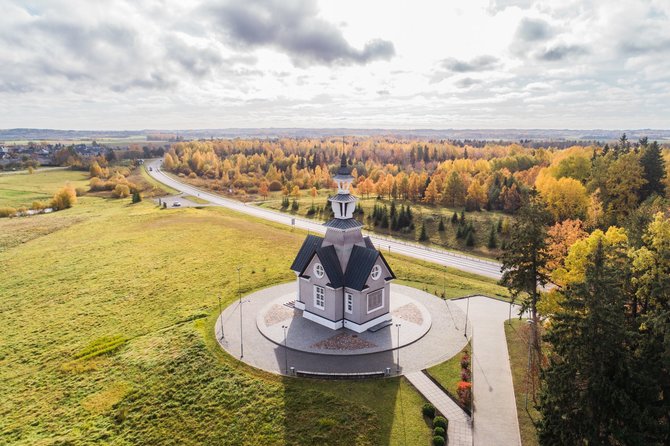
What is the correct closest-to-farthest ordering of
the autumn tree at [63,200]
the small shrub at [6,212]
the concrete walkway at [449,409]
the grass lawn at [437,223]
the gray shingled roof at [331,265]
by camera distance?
the concrete walkway at [449,409], the gray shingled roof at [331,265], the grass lawn at [437,223], the small shrub at [6,212], the autumn tree at [63,200]

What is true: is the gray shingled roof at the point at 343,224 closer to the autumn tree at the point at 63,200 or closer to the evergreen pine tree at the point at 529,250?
the evergreen pine tree at the point at 529,250

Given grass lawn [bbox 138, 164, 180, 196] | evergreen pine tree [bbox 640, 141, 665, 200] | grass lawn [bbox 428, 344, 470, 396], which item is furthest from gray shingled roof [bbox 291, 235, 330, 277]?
grass lawn [bbox 138, 164, 180, 196]

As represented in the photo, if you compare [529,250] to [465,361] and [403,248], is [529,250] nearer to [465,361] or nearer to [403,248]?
[465,361]

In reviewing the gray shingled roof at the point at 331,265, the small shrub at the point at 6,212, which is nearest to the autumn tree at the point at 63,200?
the small shrub at the point at 6,212

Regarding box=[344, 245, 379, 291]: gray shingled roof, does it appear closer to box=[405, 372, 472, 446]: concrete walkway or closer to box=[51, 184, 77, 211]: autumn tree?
box=[405, 372, 472, 446]: concrete walkway

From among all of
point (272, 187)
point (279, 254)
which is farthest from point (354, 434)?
point (272, 187)
